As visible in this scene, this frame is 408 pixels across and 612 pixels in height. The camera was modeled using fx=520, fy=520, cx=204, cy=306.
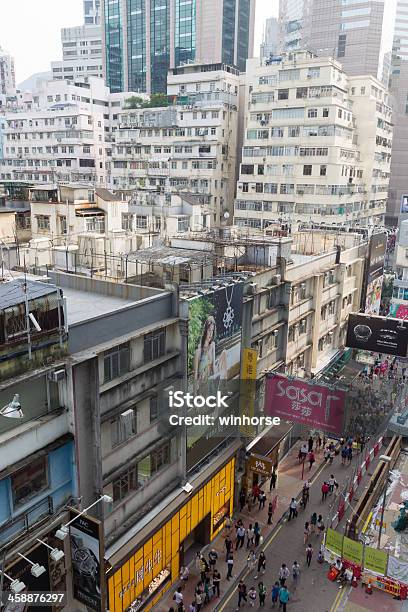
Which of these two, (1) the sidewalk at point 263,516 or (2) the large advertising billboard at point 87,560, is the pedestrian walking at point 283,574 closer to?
(1) the sidewalk at point 263,516

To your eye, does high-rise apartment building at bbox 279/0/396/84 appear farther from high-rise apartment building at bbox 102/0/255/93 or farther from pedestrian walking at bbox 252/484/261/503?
pedestrian walking at bbox 252/484/261/503

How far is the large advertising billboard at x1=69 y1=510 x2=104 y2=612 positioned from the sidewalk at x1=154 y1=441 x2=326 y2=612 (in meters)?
6.89

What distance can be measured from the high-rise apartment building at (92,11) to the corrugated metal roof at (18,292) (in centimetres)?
17153

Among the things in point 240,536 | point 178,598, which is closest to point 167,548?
point 178,598

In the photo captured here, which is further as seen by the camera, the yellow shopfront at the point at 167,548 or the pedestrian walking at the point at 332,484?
the pedestrian walking at the point at 332,484

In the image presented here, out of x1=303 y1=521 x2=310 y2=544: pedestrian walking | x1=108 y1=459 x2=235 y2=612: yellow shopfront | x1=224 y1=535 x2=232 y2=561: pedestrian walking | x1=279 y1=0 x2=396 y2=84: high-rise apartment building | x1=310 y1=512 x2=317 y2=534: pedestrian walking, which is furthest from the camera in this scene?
x1=279 y1=0 x2=396 y2=84: high-rise apartment building

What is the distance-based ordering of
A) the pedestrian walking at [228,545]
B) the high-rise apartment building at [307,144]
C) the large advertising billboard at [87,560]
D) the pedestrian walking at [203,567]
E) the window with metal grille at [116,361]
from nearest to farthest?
the large advertising billboard at [87,560] < the window with metal grille at [116,361] < the pedestrian walking at [203,567] < the pedestrian walking at [228,545] < the high-rise apartment building at [307,144]

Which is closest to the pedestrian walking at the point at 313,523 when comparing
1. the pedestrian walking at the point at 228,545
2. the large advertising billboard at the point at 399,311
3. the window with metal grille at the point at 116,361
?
the pedestrian walking at the point at 228,545

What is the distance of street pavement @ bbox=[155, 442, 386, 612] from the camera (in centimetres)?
2308

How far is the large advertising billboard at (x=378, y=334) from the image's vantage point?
129ft

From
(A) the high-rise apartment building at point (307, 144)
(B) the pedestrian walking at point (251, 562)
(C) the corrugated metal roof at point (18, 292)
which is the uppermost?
(A) the high-rise apartment building at point (307, 144)

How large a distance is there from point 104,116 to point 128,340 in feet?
297

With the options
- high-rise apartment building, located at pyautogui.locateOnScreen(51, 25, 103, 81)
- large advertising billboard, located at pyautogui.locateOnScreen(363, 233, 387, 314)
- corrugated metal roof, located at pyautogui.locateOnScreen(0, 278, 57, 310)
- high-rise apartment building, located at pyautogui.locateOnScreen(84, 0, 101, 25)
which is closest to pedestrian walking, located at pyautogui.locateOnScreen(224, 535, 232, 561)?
corrugated metal roof, located at pyautogui.locateOnScreen(0, 278, 57, 310)

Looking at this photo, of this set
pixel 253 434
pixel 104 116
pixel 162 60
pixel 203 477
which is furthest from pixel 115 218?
pixel 162 60
